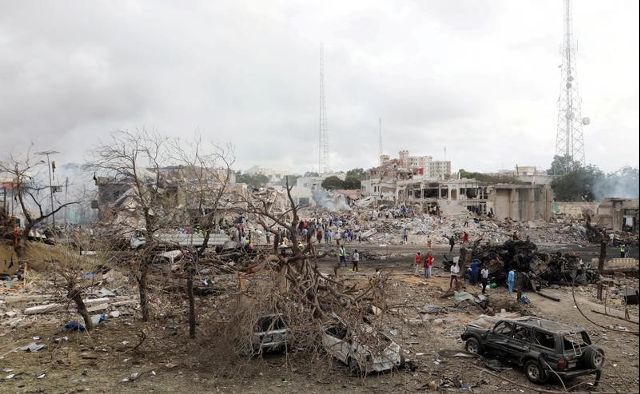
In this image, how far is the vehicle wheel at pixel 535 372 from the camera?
9.05m

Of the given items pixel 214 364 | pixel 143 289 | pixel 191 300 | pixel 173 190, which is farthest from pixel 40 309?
pixel 214 364

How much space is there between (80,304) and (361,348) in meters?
7.16

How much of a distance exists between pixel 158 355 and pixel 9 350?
3.62 m

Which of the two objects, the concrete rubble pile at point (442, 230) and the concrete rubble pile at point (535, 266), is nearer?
the concrete rubble pile at point (535, 266)

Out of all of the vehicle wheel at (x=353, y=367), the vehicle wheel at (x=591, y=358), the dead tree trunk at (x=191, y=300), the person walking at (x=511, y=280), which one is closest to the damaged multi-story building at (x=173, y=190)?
the dead tree trunk at (x=191, y=300)

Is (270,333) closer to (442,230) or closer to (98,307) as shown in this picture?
(98,307)

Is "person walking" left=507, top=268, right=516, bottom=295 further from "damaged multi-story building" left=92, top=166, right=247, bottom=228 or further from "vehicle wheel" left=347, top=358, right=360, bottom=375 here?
"damaged multi-story building" left=92, top=166, right=247, bottom=228

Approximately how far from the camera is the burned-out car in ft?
28.9

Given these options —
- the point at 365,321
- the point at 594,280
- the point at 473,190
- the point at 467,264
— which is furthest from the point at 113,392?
the point at 473,190

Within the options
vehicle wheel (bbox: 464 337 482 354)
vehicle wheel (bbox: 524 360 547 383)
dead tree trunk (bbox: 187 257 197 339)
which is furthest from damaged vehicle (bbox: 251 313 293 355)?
vehicle wheel (bbox: 524 360 547 383)

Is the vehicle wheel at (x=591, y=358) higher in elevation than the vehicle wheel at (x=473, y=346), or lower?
higher

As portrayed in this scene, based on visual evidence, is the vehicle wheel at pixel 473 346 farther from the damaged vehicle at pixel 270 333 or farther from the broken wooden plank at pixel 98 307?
the broken wooden plank at pixel 98 307

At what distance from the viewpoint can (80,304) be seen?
1162cm

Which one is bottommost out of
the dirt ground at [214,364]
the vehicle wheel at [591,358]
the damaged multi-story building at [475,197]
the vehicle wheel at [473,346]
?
the dirt ground at [214,364]
